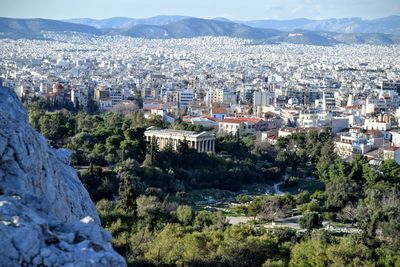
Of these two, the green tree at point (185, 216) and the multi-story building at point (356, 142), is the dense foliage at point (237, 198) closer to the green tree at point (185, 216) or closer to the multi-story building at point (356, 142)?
the green tree at point (185, 216)

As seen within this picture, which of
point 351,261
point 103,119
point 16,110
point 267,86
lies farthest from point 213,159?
point 267,86

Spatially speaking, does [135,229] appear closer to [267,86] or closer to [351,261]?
[351,261]

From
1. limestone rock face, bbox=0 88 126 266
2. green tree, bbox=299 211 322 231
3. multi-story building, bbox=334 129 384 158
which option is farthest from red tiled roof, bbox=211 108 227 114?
limestone rock face, bbox=0 88 126 266

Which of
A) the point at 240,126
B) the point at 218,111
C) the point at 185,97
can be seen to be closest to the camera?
the point at 240,126

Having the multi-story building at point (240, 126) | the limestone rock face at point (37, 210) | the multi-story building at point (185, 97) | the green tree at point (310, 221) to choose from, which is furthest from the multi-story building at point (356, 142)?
the limestone rock face at point (37, 210)

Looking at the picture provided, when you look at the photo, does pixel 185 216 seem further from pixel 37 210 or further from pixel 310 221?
Result: pixel 37 210

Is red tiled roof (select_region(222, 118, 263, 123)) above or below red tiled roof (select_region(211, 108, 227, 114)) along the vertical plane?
above

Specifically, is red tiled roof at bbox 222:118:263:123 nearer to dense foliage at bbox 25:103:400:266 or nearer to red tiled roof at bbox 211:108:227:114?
red tiled roof at bbox 211:108:227:114

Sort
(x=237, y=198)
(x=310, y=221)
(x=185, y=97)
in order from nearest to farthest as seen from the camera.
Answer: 1. (x=310, y=221)
2. (x=237, y=198)
3. (x=185, y=97)

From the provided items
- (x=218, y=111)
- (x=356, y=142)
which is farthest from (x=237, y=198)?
(x=218, y=111)
